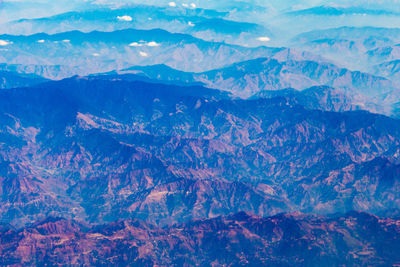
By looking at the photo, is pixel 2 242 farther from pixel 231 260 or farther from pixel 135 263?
pixel 231 260

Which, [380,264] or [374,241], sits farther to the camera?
[374,241]

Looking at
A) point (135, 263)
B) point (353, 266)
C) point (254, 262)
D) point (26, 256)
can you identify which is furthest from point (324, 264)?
point (26, 256)

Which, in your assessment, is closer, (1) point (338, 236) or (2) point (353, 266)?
(2) point (353, 266)

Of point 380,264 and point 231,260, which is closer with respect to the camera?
point 380,264

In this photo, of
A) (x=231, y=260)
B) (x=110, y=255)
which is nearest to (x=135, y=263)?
(x=110, y=255)

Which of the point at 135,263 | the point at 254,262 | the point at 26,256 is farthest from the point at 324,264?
the point at 26,256

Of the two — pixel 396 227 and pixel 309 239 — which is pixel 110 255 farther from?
pixel 396 227

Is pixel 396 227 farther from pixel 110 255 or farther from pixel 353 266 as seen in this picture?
pixel 110 255
